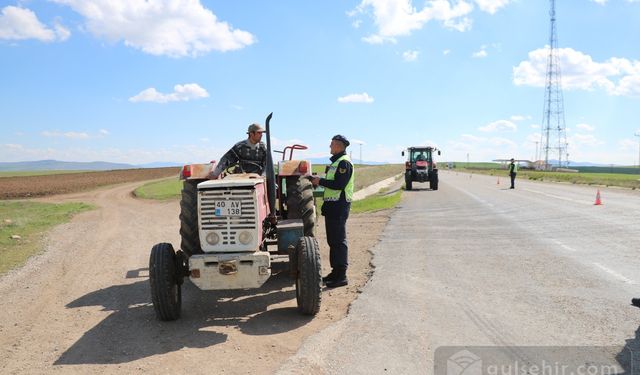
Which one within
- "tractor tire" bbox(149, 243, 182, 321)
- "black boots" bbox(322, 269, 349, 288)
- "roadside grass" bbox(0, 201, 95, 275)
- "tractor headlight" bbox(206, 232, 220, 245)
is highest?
"tractor headlight" bbox(206, 232, 220, 245)

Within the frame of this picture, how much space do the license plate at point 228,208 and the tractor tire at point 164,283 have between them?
33.1 inches

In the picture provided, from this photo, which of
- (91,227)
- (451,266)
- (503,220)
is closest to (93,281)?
(451,266)

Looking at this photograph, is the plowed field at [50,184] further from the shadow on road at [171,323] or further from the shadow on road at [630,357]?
the shadow on road at [630,357]

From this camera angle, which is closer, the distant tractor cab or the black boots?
the black boots

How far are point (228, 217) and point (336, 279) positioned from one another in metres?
2.34

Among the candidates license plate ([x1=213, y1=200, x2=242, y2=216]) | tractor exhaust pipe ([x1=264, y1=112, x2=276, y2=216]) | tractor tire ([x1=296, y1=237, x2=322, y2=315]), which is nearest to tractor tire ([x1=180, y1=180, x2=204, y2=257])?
license plate ([x1=213, y1=200, x2=242, y2=216])

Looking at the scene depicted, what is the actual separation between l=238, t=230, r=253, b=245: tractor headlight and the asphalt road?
1.34m

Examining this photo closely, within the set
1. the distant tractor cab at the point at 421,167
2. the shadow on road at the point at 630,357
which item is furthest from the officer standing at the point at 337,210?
the distant tractor cab at the point at 421,167

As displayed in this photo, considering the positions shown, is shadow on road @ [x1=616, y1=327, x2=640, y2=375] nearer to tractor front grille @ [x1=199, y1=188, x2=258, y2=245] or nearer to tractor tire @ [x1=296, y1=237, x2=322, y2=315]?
tractor tire @ [x1=296, y1=237, x2=322, y2=315]

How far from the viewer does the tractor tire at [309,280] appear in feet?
18.5

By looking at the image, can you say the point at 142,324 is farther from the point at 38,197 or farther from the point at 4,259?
the point at 38,197

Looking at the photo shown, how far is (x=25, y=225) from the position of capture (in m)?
15.8

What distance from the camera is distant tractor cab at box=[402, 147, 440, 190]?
2958 centimetres

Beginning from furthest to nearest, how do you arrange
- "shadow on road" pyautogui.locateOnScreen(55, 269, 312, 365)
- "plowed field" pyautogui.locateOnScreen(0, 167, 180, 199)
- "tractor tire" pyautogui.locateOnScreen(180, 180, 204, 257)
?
1. "plowed field" pyautogui.locateOnScreen(0, 167, 180, 199)
2. "tractor tire" pyautogui.locateOnScreen(180, 180, 204, 257)
3. "shadow on road" pyautogui.locateOnScreen(55, 269, 312, 365)
